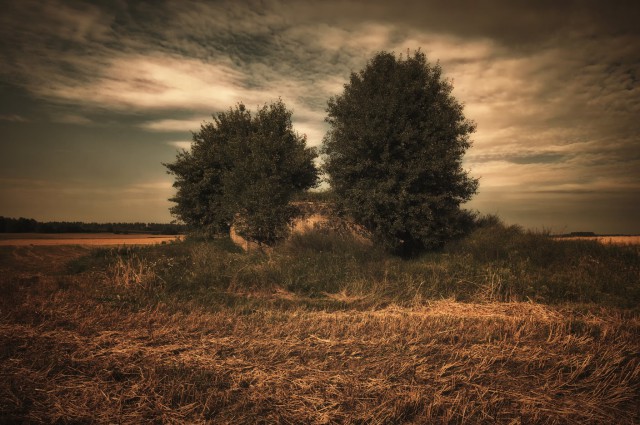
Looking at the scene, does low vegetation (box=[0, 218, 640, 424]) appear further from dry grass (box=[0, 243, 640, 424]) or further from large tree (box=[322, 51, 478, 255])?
large tree (box=[322, 51, 478, 255])

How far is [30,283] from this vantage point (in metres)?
10.2

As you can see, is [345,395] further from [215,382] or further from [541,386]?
[541,386]

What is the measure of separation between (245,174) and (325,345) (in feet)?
48.6

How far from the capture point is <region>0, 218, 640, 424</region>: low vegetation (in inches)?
140

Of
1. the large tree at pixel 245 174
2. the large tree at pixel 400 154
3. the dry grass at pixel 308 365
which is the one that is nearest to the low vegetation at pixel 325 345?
the dry grass at pixel 308 365

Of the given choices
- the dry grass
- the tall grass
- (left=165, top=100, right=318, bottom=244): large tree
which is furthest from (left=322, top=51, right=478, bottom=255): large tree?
the dry grass

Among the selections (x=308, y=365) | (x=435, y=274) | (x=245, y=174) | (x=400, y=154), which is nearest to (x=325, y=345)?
(x=308, y=365)

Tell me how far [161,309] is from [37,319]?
7.34ft

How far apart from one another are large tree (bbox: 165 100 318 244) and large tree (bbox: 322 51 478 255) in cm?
372

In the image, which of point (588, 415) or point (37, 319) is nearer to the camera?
point (588, 415)

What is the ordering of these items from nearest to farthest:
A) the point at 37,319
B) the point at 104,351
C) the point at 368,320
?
1. the point at 104,351
2. the point at 37,319
3. the point at 368,320

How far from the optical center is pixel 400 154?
1530 cm

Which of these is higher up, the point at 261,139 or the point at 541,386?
the point at 261,139

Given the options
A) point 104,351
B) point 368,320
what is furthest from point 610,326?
point 104,351
